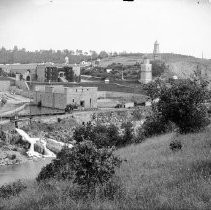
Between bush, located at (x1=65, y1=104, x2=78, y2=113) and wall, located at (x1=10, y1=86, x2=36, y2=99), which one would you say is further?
wall, located at (x1=10, y1=86, x2=36, y2=99)

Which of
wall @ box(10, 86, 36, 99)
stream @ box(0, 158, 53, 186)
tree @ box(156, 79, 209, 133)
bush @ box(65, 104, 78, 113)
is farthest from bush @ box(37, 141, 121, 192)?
wall @ box(10, 86, 36, 99)

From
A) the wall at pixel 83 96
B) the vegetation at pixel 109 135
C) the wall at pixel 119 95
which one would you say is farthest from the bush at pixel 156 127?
the wall at pixel 119 95

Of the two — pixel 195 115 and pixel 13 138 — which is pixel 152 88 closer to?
pixel 13 138

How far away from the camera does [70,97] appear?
36375mm

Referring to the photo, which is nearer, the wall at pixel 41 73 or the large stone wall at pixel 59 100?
the large stone wall at pixel 59 100

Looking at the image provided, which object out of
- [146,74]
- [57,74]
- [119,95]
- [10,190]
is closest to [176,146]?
[10,190]

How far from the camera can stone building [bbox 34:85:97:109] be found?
3647 centimetres

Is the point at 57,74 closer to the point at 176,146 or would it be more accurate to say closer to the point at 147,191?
the point at 176,146

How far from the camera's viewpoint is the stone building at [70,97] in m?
36.5

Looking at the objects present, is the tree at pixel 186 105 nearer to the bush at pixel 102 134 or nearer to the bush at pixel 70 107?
the bush at pixel 102 134

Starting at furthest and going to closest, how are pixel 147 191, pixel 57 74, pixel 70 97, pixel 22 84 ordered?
pixel 57 74, pixel 22 84, pixel 70 97, pixel 147 191

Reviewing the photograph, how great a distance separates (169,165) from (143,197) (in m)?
2.65

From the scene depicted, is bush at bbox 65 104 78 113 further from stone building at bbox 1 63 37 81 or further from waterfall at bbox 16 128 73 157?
stone building at bbox 1 63 37 81

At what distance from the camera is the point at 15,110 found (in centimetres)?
3816
